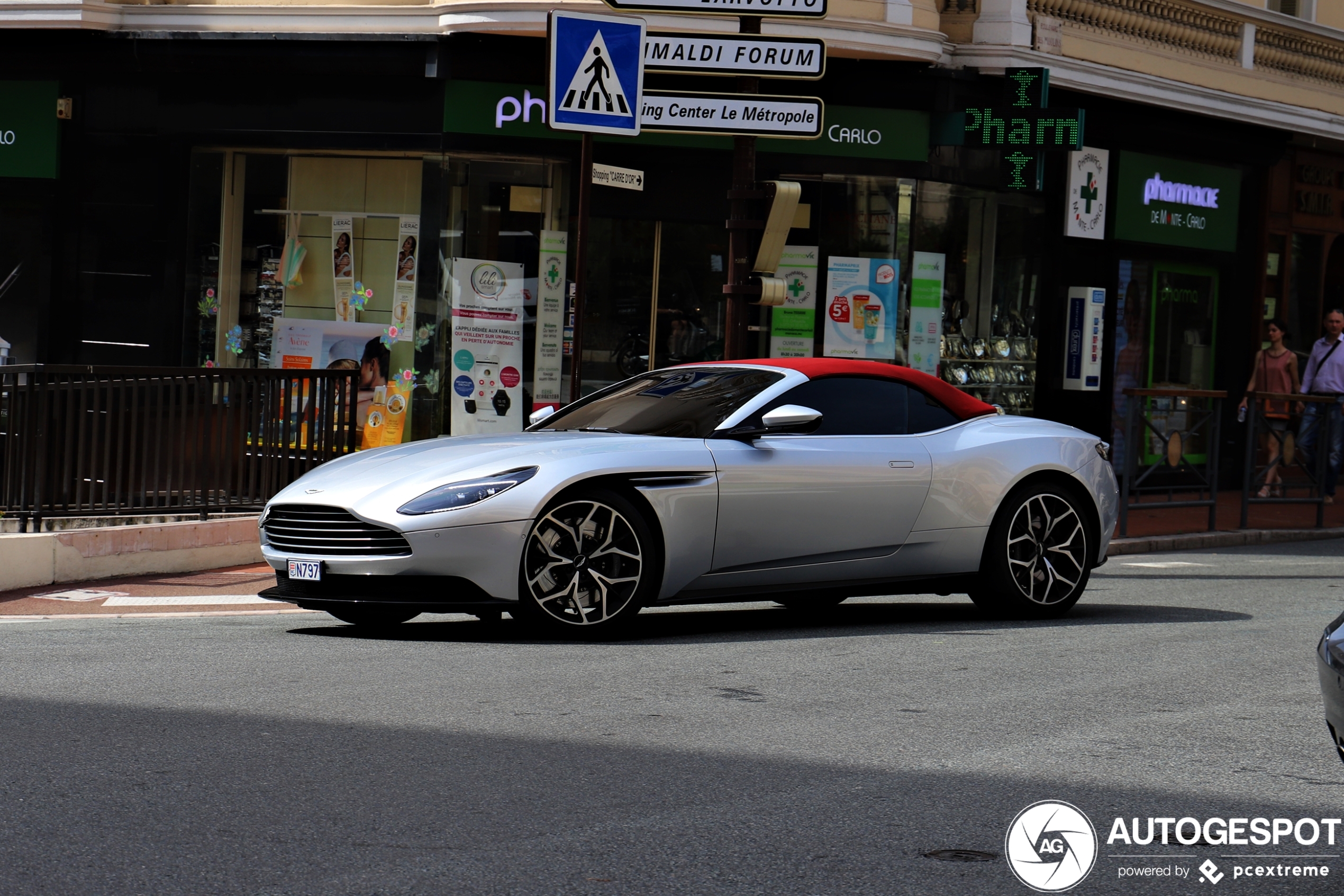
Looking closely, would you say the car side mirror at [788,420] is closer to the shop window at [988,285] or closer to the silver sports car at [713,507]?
the silver sports car at [713,507]

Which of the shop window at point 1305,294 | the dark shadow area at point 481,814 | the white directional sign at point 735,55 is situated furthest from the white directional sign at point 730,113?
the shop window at point 1305,294

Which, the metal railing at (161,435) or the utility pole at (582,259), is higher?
the utility pole at (582,259)

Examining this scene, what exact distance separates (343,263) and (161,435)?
5551mm

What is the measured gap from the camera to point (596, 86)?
11062 mm

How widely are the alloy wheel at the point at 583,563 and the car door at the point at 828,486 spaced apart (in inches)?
20.0

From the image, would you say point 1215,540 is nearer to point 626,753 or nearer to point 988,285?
point 988,285

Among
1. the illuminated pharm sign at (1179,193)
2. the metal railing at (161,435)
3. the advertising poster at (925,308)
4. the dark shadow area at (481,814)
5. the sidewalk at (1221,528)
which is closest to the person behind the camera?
the dark shadow area at (481,814)

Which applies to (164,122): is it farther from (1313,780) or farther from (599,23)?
(1313,780)

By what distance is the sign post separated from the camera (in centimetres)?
1091

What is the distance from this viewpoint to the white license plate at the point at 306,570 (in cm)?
780

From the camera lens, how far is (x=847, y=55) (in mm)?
16391

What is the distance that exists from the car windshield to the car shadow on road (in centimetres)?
105

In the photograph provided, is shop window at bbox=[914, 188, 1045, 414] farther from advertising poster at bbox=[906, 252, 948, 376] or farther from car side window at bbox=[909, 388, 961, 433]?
car side window at bbox=[909, 388, 961, 433]

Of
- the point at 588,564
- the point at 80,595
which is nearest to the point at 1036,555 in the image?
the point at 588,564
